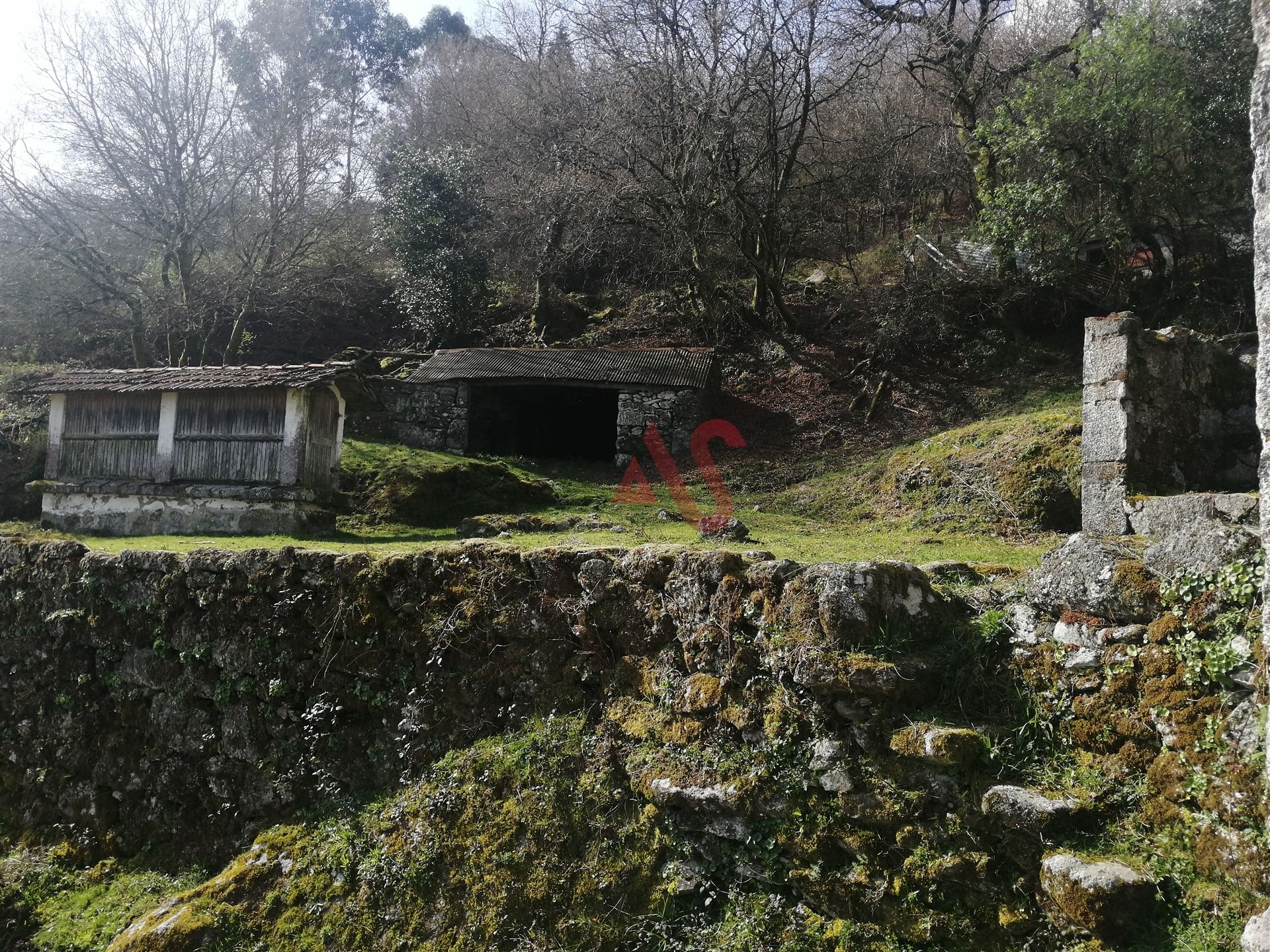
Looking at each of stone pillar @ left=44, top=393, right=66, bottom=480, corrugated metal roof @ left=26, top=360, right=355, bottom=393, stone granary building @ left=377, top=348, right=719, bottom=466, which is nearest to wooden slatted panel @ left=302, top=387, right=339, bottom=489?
corrugated metal roof @ left=26, top=360, right=355, bottom=393

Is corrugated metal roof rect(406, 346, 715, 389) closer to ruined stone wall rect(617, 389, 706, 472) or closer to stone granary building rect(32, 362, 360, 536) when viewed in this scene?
→ ruined stone wall rect(617, 389, 706, 472)

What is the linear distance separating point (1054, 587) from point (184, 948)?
19.4ft

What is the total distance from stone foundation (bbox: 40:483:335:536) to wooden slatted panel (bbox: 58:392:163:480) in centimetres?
32

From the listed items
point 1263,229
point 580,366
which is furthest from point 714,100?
point 1263,229

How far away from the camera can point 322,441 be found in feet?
41.5

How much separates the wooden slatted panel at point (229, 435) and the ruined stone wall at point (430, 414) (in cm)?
515

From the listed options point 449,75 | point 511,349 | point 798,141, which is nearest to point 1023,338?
point 798,141

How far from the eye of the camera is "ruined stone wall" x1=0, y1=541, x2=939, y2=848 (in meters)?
5.51

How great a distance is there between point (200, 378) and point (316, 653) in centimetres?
712

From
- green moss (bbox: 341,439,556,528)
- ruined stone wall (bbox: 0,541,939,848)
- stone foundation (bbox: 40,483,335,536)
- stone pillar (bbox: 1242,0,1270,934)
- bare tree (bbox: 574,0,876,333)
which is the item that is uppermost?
bare tree (bbox: 574,0,876,333)

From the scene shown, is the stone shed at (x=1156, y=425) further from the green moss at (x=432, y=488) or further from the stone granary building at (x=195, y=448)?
the stone granary building at (x=195, y=448)

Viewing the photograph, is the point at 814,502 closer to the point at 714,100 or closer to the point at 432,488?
the point at 432,488

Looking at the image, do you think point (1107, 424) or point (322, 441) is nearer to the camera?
point (1107, 424)

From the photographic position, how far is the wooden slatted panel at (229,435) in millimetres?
12188
